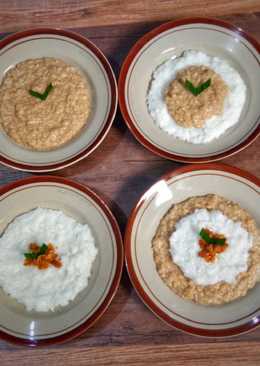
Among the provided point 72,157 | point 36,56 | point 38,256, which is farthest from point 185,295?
point 36,56

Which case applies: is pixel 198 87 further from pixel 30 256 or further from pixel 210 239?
pixel 30 256

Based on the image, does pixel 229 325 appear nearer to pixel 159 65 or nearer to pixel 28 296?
pixel 28 296

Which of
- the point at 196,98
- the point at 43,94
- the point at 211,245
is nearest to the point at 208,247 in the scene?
the point at 211,245

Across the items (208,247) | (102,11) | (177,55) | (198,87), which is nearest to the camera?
(208,247)

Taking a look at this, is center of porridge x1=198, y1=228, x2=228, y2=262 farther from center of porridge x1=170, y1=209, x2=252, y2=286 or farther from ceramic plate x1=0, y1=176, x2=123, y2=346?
ceramic plate x1=0, y1=176, x2=123, y2=346

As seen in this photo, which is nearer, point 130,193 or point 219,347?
point 219,347
